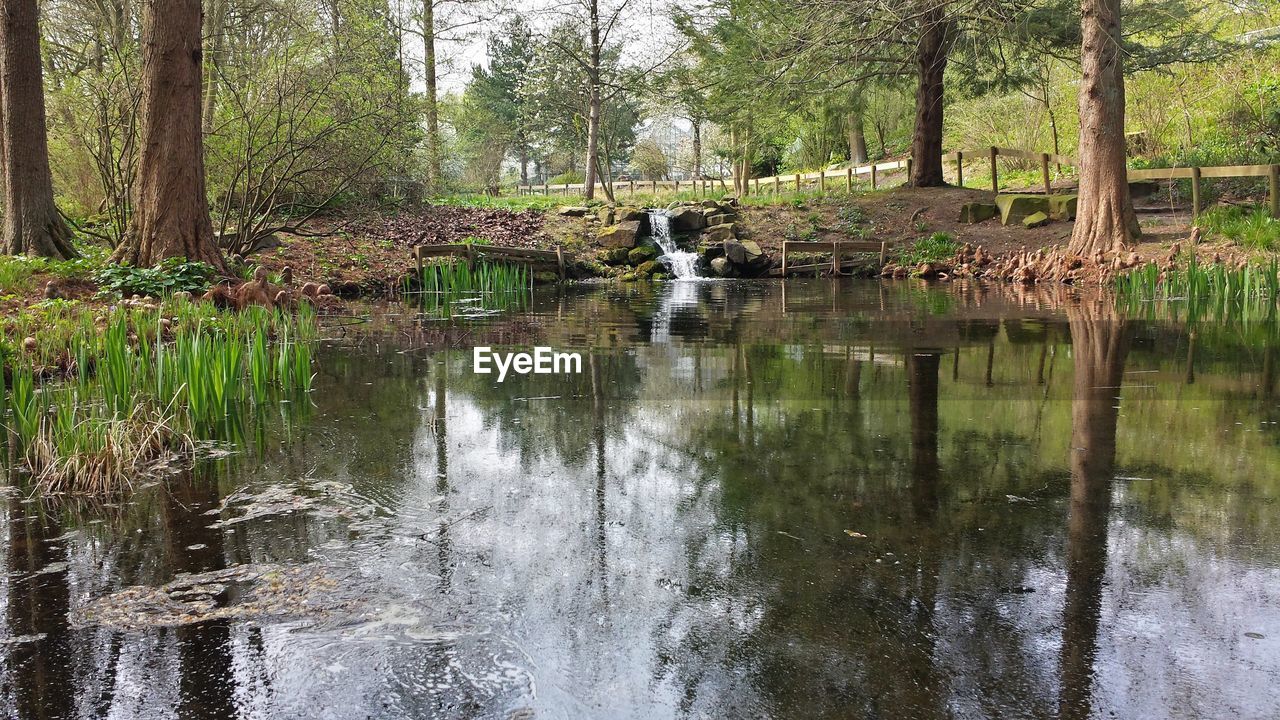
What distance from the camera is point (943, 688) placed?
2.22 meters

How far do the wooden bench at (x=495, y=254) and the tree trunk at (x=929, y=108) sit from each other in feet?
29.9

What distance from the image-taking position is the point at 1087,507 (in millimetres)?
3568

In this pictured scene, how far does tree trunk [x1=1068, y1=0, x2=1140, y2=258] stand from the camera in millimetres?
14297

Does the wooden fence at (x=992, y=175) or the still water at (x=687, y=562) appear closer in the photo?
the still water at (x=687, y=562)

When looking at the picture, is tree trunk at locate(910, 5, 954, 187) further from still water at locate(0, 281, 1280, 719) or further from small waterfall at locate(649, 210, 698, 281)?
still water at locate(0, 281, 1280, 719)

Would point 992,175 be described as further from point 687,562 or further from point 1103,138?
point 687,562

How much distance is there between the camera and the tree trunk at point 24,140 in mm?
10820

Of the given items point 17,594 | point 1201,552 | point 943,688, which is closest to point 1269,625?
point 1201,552

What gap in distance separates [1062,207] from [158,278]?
16.9 meters

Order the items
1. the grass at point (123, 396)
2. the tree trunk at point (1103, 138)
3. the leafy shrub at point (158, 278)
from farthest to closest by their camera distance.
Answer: the tree trunk at point (1103, 138) → the leafy shrub at point (158, 278) → the grass at point (123, 396)

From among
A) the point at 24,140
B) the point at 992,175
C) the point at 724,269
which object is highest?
the point at 992,175

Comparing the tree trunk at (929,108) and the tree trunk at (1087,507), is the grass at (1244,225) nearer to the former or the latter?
the tree trunk at (929,108)

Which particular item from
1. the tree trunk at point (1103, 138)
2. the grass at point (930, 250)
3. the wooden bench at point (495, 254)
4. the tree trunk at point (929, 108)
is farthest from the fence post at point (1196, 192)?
the wooden bench at point (495, 254)

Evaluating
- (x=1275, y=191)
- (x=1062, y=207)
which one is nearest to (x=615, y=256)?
(x=1062, y=207)
